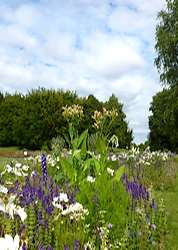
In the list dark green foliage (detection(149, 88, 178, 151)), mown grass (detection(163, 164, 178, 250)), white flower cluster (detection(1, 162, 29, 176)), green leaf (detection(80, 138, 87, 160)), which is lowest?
mown grass (detection(163, 164, 178, 250))

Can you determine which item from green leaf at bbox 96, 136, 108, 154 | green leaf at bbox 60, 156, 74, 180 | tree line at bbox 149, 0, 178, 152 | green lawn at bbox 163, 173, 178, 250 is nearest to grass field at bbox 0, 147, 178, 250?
green lawn at bbox 163, 173, 178, 250

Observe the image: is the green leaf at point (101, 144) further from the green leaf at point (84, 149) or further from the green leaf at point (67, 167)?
the green leaf at point (67, 167)

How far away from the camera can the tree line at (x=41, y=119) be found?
26.0m

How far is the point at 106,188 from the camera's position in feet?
13.4

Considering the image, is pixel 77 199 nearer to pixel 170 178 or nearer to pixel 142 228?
pixel 142 228

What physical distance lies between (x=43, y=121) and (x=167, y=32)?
11717mm

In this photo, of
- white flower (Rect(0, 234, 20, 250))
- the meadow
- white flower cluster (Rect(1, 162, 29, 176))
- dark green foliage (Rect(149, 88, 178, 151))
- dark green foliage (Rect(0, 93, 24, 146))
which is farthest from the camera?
dark green foliage (Rect(0, 93, 24, 146))

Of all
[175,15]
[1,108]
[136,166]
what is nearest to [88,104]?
[1,108]

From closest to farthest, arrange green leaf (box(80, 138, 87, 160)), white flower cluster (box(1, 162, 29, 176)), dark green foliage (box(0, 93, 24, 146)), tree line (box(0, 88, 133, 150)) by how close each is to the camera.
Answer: white flower cluster (box(1, 162, 29, 176)) < green leaf (box(80, 138, 87, 160)) < tree line (box(0, 88, 133, 150)) < dark green foliage (box(0, 93, 24, 146))

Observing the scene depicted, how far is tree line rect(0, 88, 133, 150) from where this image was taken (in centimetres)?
2605

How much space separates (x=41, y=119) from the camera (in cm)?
2659

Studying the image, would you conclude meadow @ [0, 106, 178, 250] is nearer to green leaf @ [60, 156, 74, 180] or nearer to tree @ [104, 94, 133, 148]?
green leaf @ [60, 156, 74, 180]

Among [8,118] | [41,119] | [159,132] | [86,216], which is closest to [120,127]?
[159,132]

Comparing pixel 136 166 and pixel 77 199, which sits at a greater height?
pixel 136 166
